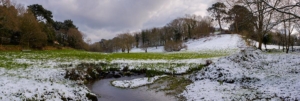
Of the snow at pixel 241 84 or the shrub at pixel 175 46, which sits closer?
the snow at pixel 241 84

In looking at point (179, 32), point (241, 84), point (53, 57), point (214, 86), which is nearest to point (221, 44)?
point (179, 32)

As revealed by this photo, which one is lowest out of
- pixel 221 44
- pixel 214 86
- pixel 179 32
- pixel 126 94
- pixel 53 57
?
pixel 126 94

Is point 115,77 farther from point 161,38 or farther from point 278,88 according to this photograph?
point 161,38

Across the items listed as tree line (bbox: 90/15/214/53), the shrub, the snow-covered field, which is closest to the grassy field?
the snow-covered field

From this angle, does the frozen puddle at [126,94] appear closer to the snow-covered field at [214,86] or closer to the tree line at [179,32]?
the snow-covered field at [214,86]

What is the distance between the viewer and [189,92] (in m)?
13.1

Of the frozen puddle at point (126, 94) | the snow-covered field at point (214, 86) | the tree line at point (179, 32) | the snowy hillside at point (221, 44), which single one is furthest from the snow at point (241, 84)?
the tree line at point (179, 32)

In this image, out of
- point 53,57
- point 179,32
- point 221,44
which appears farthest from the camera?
point 179,32

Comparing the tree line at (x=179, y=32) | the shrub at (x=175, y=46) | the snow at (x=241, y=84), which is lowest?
the snow at (x=241, y=84)

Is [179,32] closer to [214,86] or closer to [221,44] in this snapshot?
[221,44]

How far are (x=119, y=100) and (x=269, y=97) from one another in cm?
869

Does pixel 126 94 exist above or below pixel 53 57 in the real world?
below

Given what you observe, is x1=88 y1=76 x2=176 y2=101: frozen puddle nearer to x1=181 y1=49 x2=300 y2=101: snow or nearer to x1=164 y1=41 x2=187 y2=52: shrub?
x1=181 y1=49 x2=300 y2=101: snow

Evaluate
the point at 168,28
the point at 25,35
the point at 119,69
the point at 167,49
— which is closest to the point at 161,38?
the point at 168,28
